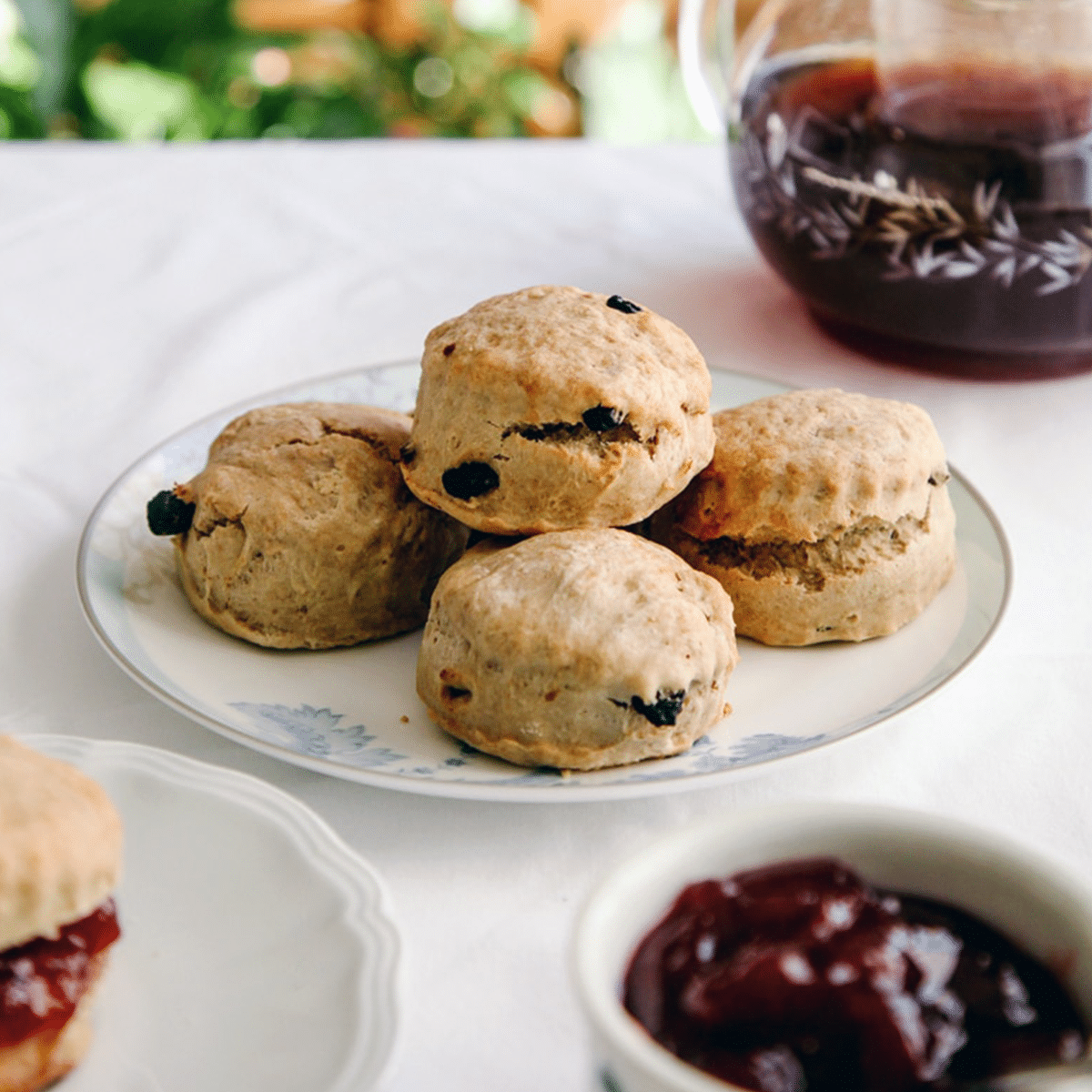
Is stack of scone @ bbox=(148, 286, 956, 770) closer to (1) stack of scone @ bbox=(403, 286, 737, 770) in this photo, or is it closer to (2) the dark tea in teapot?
(1) stack of scone @ bbox=(403, 286, 737, 770)

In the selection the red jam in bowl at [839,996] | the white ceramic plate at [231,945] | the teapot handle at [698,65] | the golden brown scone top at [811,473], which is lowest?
the white ceramic plate at [231,945]

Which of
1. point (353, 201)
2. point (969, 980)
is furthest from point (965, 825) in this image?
point (353, 201)

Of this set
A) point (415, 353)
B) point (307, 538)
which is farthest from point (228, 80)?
point (307, 538)

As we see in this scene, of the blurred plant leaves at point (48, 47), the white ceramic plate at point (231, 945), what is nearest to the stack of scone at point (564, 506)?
the white ceramic plate at point (231, 945)

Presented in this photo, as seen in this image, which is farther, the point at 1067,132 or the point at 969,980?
the point at 1067,132

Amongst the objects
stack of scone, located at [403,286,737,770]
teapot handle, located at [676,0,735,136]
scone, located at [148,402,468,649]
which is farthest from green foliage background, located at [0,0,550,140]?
stack of scone, located at [403,286,737,770]

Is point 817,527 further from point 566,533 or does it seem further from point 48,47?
point 48,47

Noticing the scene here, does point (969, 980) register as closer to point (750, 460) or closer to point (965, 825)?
point (965, 825)

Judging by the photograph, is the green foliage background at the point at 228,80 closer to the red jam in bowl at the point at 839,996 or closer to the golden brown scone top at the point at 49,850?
the golden brown scone top at the point at 49,850
